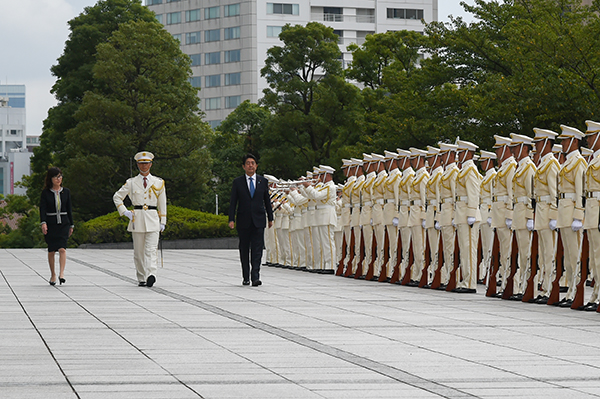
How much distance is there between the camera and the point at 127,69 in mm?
44562

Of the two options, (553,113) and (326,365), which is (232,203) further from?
(553,113)

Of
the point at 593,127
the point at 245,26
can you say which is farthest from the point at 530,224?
A: the point at 245,26

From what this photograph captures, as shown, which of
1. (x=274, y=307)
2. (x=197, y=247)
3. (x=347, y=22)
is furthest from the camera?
(x=347, y=22)

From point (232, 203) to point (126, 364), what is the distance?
8.96 metres

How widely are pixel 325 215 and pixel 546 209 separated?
8.48 meters

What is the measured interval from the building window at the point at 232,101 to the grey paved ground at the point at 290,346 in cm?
8559

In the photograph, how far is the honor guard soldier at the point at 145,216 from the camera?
52.6ft

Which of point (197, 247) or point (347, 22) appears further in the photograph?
point (347, 22)

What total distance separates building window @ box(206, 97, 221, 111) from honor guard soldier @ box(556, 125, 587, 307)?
298ft

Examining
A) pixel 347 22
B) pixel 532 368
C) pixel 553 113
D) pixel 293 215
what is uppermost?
pixel 347 22

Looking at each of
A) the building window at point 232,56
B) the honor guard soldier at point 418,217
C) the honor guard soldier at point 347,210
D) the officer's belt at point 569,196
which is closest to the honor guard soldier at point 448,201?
the honor guard soldier at point 418,217

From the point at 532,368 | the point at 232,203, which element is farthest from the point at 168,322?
the point at 232,203

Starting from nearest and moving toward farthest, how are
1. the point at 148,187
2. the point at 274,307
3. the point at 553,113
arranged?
the point at 274,307
the point at 148,187
the point at 553,113

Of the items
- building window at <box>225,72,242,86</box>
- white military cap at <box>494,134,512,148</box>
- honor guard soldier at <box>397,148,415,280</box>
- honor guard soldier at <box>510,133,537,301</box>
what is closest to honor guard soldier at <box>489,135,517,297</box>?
white military cap at <box>494,134,512,148</box>
